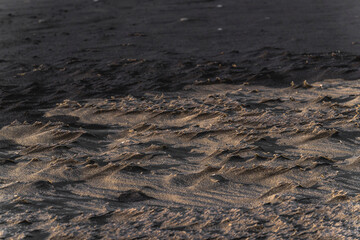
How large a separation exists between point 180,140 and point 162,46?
2.76 meters

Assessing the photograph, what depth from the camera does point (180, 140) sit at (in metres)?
3.38

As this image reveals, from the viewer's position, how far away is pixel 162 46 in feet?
19.5

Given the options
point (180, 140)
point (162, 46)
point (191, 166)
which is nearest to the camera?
point (191, 166)

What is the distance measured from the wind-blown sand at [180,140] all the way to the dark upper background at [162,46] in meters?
0.03

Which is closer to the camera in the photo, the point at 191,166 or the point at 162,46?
the point at 191,166

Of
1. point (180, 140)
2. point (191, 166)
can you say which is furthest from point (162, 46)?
point (191, 166)

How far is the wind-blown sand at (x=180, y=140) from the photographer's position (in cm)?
241

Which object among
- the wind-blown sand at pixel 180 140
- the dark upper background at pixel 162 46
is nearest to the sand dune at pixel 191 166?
the wind-blown sand at pixel 180 140

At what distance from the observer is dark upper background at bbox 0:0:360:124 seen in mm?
4676

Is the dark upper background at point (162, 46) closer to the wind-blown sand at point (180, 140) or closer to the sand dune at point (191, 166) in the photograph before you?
the wind-blown sand at point (180, 140)

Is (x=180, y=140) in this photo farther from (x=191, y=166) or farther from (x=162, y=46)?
(x=162, y=46)

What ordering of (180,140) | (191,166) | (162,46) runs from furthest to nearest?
(162,46) < (180,140) < (191,166)

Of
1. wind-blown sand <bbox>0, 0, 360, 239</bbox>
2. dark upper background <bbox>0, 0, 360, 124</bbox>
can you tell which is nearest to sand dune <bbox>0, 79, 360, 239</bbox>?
wind-blown sand <bbox>0, 0, 360, 239</bbox>

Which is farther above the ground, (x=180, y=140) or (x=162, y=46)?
(x=162, y=46)
